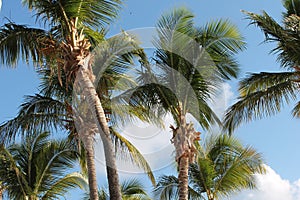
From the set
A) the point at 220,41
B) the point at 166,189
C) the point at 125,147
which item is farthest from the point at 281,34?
the point at 166,189

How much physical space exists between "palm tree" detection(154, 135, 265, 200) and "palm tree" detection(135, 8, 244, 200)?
11.2 ft

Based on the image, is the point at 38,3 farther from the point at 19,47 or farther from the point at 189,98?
the point at 189,98

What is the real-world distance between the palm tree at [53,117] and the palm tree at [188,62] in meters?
1.00

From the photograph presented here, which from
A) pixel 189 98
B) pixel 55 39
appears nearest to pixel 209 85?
pixel 189 98

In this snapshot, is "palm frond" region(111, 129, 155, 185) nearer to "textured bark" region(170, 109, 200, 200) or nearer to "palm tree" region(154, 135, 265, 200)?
"textured bark" region(170, 109, 200, 200)

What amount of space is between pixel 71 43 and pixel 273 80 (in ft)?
16.6

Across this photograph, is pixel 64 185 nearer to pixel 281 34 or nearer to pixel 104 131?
pixel 104 131

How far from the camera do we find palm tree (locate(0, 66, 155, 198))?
10820 millimetres

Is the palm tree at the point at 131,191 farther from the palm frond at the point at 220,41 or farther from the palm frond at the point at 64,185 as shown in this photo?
the palm frond at the point at 220,41

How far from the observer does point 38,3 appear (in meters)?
10.0

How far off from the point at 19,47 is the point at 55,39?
1041 mm

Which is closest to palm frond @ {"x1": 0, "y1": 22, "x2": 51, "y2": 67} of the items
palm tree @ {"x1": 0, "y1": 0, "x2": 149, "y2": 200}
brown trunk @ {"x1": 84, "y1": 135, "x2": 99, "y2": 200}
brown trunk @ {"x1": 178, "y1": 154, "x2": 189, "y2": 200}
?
palm tree @ {"x1": 0, "y1": 0, "x2": 149, "y2": 200}

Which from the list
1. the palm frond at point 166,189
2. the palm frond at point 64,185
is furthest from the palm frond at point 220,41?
the palm frond at point 64,185

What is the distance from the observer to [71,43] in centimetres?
946
